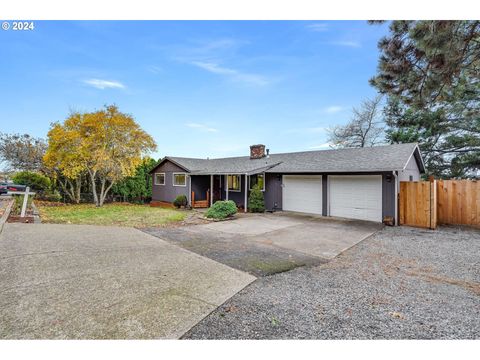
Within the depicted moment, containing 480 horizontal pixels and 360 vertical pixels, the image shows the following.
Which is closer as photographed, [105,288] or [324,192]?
[105,288]

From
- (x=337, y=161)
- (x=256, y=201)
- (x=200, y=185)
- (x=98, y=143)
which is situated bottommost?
(x=256, y=201)

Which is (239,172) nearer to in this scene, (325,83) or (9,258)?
(325,83)

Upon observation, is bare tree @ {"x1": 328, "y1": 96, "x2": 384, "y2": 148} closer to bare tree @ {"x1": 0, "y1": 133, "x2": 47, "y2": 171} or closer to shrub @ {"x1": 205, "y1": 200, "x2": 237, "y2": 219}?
shrub @ {"x1": 205, "y1": 200, "x2": 237, "y2": 219}

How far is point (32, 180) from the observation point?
1725 cm

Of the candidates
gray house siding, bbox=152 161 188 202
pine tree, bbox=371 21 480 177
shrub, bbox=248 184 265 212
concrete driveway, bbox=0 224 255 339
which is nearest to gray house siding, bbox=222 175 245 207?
shrub, bbox=248 184 265 212

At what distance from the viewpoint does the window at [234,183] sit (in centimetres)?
1460

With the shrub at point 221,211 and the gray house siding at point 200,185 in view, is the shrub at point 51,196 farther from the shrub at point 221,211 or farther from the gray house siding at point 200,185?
the shrub at point 221,211

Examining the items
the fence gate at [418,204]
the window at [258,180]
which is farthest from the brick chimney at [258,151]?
the fence gate at [418,204]

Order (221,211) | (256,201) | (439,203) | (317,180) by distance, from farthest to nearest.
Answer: (256,201)
(317,180)
(221,211)
(439,203)

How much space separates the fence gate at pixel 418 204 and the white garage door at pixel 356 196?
0.79 metres

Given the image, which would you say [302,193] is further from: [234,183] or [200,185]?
[200,185]

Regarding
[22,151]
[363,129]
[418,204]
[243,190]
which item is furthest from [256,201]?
[22,151]

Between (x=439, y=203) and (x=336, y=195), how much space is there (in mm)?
3736
